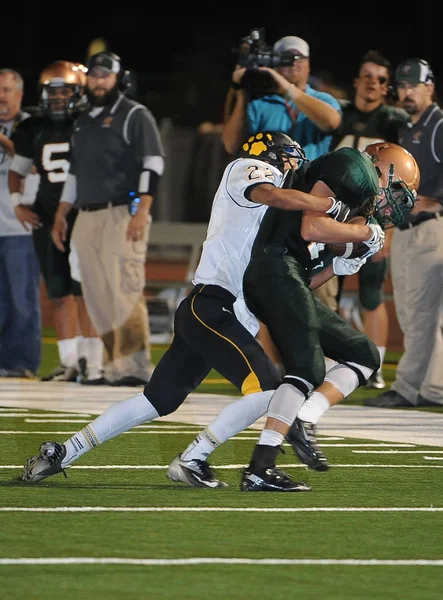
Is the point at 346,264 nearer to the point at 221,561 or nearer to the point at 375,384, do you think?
the point at 221,561

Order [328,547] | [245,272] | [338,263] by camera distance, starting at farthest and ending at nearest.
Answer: [338,263] < [245,272] < [328,547]

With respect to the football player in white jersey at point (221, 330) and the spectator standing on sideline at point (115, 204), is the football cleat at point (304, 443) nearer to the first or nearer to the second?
the football player in white jersey at point (221, 330)

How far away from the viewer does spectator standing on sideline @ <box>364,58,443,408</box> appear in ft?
31.4

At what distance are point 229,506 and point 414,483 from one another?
1.04 meters

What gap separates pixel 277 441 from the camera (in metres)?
6.05

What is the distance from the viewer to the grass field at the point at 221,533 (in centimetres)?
438

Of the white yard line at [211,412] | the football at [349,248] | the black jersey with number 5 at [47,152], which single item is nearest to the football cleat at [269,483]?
the football at [349,248]

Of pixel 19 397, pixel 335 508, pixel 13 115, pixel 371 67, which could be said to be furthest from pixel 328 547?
pixel 13 115

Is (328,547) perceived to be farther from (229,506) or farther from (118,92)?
(118,92)

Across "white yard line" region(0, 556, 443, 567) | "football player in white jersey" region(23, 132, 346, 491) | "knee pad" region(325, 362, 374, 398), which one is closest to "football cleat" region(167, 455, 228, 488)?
"football player in white jersey" region(23, 132, 346, 491)

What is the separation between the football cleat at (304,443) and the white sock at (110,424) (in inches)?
28.3

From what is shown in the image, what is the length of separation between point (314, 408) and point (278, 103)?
3871 mm

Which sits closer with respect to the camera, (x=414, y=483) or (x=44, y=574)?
(x=44, y=574)

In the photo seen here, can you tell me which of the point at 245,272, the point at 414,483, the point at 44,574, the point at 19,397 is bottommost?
the point at 19,397
